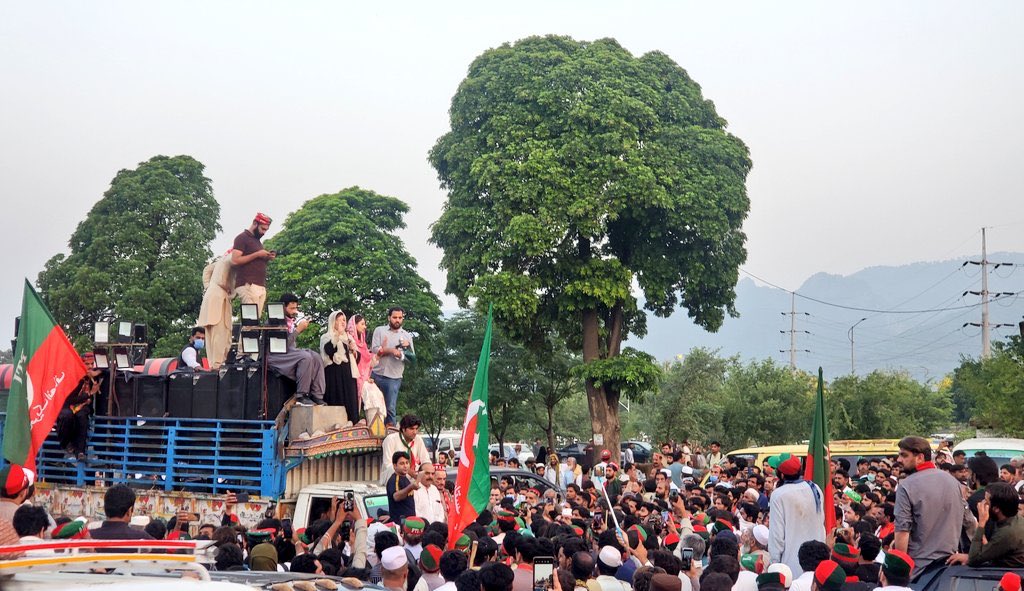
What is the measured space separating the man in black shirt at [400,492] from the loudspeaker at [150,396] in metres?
4.48

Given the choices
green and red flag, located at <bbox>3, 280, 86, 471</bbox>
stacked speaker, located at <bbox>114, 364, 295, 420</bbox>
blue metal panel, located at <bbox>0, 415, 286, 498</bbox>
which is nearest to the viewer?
green and red flag, located at <bbox>3, 280, 86, 471</bbox>

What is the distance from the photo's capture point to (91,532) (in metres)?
7.12

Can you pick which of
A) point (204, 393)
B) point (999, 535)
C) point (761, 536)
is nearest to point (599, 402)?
point (204, 393)

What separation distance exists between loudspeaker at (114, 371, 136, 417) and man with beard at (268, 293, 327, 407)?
2.27m

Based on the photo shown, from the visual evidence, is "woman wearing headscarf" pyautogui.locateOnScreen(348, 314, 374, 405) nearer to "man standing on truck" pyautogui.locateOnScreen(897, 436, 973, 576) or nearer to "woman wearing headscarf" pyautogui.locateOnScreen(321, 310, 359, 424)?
"woman wearing headscarf" pyautogui.locateOnScreen(321, 310, 359, 424)

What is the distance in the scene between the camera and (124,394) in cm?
1362

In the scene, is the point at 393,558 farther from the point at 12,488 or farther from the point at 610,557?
the point at 12,488

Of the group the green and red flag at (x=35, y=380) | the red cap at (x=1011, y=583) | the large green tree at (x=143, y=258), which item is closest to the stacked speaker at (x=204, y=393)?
the green and red flag at (x=35, y=380)

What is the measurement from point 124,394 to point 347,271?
24347 millimetres

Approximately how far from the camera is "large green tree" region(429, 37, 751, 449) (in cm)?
2939

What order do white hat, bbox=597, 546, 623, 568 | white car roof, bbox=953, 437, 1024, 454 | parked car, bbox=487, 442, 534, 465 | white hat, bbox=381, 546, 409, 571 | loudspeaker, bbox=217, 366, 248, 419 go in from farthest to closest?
1. parked car, bbox=487, 442, 534, 465
2. white car roof, bbox=953, 437, 1024, 454
3. loudspeaker, bbox=217, 366, 248, 419
4. white hat, bbox=597, 546, 623, 568
5. white hat, bbox=381, 546, 409, 571

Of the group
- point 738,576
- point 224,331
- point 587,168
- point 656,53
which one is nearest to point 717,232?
point 587,168

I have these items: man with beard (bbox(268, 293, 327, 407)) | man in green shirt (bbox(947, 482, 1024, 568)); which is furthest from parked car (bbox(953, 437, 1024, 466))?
man in green shirt (bbox(947, 482, 1024, 568))

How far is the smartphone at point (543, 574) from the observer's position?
665 cm
